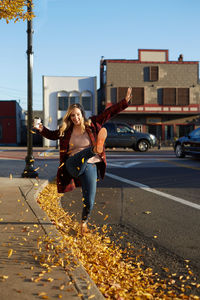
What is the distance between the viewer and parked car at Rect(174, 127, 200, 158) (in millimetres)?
15094

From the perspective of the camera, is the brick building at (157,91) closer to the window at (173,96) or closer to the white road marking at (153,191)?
the window at (173,96)

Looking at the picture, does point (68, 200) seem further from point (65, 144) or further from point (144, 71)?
point (144, 71)

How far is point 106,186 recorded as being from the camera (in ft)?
28.9

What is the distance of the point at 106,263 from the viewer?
3604 millimetres

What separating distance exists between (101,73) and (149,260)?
128 ft

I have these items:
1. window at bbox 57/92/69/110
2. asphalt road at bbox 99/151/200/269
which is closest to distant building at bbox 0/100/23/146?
window at bbox 57/92/69/110

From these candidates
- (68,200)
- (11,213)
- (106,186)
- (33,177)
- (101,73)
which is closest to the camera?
(11,213)

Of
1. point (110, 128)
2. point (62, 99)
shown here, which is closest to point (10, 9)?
point (110, 128)

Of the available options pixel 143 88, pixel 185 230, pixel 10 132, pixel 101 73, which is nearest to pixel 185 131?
pixel 143 88

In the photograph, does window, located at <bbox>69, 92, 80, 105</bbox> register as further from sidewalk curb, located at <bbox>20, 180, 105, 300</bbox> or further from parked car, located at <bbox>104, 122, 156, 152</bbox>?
sidewalk curb, located at <bbox>20, 180, 105, 300</bbox>

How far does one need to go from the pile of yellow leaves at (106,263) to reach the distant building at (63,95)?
110ft

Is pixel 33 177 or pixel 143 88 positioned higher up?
pixel 143 88

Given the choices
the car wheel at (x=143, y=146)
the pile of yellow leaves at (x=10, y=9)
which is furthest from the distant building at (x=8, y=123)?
the pile of yellow leaves at (x=10, y=9)

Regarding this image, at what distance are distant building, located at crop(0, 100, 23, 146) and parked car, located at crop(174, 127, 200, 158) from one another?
3039cm
